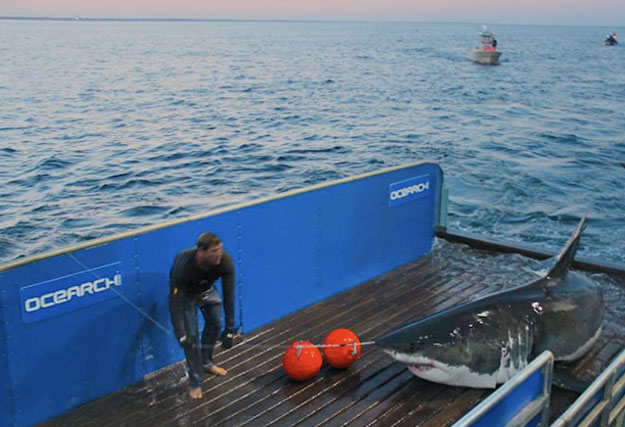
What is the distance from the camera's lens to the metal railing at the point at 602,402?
16.7 feet

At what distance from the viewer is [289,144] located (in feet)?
111

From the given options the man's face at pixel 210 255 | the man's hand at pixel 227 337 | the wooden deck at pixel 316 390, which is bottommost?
the wooden deck at pixel 316 390

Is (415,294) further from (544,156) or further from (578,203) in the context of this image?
(544,156)

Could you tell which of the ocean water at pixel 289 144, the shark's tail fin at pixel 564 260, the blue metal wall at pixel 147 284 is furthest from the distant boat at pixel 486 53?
the shark's tail fin at pixel 564 260

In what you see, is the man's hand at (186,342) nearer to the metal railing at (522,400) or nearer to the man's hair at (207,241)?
the man's hair at (207,241)

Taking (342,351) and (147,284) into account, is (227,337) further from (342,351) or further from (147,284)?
(342,351)

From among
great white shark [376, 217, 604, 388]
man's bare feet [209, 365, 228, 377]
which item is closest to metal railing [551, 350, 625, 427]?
great white shark [376, 217, 604, 388]

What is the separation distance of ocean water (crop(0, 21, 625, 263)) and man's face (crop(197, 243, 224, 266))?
12.8 metres

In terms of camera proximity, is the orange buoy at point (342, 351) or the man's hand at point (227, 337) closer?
the man's hand at point (227, 337)

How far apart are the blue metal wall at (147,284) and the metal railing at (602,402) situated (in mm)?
4363

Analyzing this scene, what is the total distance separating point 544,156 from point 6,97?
36578mm

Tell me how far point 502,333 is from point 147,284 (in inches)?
155

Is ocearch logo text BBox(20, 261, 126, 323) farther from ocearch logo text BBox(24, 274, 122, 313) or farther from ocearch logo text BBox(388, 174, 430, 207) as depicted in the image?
ocearch logo text BBox(388, 174, 430, 207)

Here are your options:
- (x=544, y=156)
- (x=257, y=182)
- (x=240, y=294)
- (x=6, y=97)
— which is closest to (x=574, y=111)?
(x=544, y=156)
